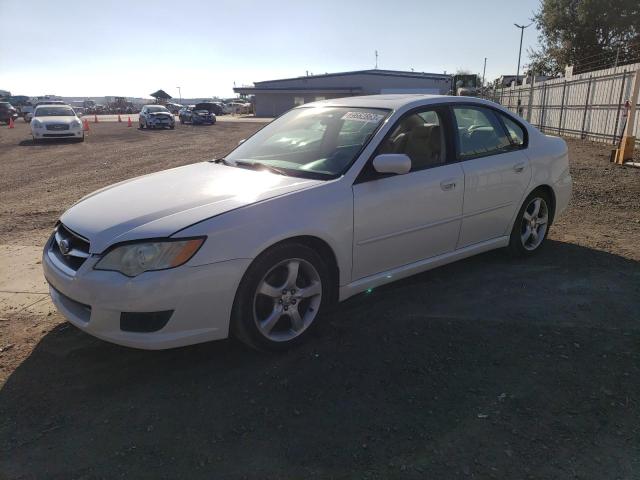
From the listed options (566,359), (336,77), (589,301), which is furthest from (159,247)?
(336,77)

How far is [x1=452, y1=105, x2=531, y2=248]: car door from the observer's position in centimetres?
430

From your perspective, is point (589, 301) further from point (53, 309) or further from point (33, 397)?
point (53, 309)

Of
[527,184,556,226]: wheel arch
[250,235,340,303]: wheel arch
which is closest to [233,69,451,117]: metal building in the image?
[527,184,556,226]: wheel arch

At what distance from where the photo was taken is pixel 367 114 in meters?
4.07

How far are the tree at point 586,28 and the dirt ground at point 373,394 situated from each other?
36307 millimetres

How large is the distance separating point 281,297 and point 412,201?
1266 millimetres

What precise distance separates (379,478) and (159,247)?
167 cm

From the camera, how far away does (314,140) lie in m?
4.18

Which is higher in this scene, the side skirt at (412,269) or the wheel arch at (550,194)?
the wheel arch at (550,194)

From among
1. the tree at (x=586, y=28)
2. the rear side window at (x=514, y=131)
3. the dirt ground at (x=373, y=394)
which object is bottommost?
the dirt ground at (x=373, y=394)

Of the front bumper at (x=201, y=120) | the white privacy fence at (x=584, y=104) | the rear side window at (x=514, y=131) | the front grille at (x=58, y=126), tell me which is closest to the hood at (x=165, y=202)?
the rear side window at (x=514, y=131)

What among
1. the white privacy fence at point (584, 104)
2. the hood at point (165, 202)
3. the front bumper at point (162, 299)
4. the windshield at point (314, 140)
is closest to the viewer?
the front bumper at point (162, 299)

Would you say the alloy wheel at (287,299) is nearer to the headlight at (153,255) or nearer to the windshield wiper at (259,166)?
the headlight at (153,255)

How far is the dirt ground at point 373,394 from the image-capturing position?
2.41 metres
